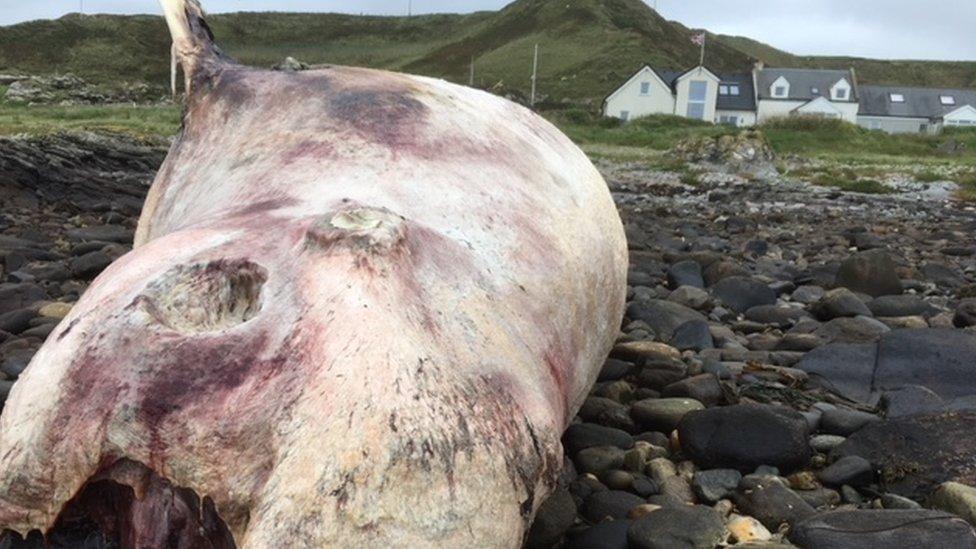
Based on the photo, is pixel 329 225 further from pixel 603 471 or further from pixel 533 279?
pixel 603 471

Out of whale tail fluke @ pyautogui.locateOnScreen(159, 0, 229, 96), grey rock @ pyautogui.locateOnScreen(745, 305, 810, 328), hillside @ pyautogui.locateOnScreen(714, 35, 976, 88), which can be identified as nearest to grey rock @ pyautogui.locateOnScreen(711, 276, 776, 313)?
grey rock @ pyautogui.locateOnScreen(745, 305, 810, 328)

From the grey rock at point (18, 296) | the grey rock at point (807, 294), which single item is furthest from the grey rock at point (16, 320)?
the grey rock at point (807, 294)

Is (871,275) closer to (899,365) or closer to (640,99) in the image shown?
(899,365)

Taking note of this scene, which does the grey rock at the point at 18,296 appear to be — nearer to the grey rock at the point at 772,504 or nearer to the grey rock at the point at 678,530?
the grey rock at the point at 678,530

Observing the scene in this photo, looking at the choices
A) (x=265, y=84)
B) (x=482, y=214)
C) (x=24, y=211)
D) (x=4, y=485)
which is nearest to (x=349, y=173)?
(x=482, y=214)

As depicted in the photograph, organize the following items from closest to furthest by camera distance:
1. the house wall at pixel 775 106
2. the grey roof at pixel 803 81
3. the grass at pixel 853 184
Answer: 1. the grass at pixel 853 184
2. the house wall at pixel 775 106
3. the grey roof at pixel 803 81

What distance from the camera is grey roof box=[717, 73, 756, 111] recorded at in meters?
63.1

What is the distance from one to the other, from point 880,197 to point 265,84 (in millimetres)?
18544

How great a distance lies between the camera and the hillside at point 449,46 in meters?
68.4

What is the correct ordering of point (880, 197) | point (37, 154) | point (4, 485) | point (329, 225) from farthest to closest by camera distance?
point (880, 197), point (37, 154), point (329, 225), point (4, 485)

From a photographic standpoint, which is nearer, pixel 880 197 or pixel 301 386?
pixel 301 386

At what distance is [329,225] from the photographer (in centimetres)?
214

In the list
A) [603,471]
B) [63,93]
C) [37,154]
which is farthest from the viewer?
[63,93]

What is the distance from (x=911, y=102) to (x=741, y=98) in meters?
19.2
